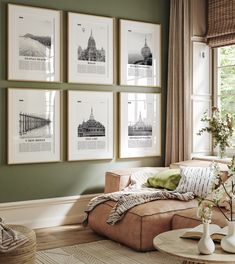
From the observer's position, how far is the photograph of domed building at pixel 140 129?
5.80 meters

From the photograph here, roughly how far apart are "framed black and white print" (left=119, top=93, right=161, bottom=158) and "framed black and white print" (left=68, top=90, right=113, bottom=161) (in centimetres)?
17

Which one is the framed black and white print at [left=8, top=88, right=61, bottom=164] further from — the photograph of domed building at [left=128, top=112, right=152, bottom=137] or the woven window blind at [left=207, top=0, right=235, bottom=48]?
the woven window blind at [left=207, top=0, right=235, bottom=48]

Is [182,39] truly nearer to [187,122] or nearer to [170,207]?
[187,122]

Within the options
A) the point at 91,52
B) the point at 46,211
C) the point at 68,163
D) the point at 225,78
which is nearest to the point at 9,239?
the point at 46,211

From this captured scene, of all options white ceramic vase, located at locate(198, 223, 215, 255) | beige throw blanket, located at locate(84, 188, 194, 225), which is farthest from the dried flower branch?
white ceramic vase, located at locate(198, 223, 215, 255)

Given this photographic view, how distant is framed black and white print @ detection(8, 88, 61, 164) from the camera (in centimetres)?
502

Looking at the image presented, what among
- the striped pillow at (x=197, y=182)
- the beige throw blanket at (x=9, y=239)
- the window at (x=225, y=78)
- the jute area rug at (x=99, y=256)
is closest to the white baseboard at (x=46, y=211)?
the jute area rug at (x=99, y=256)

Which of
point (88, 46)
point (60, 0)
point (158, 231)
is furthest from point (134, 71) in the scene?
point (158, 231)

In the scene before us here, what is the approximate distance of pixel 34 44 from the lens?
16.8 feet

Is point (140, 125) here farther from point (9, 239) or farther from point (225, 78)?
point (9, 239)

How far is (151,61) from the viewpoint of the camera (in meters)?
5.93

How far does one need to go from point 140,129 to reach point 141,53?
36.5 inches

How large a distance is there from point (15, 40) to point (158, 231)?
2.44 meters

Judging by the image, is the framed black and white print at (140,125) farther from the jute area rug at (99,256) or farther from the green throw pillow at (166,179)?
the jute area rug at (99,256)
